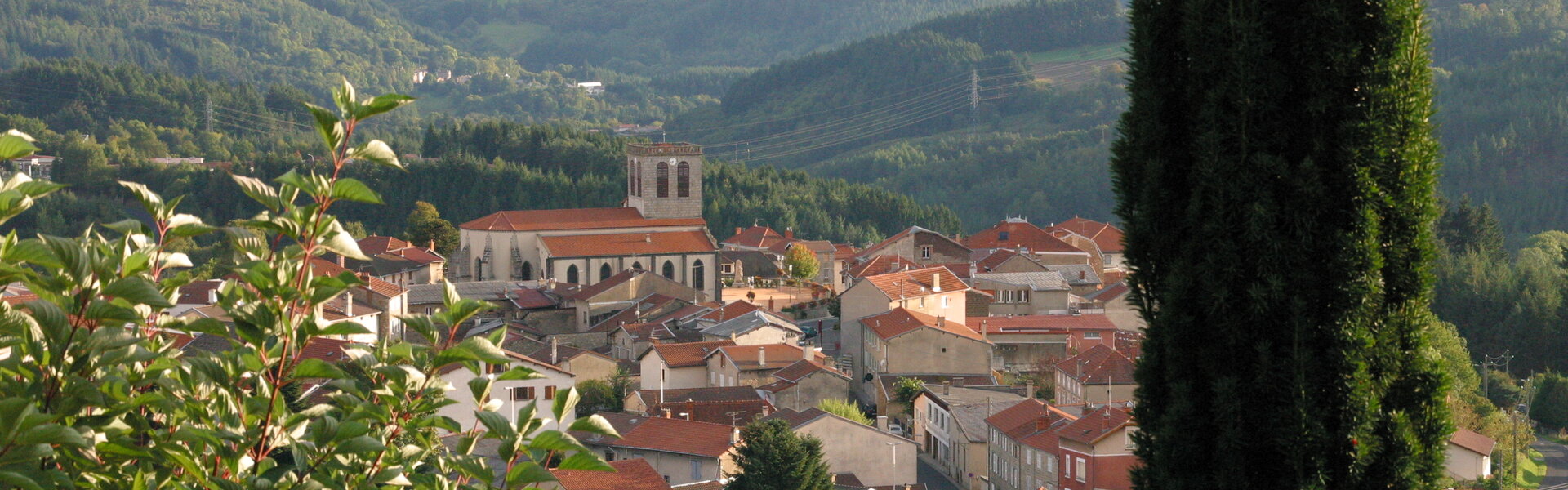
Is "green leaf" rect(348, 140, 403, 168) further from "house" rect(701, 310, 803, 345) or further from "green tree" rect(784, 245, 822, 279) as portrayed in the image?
"green tree" rect(784, 245, 822, 279)

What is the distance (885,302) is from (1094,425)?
1801 centimetres

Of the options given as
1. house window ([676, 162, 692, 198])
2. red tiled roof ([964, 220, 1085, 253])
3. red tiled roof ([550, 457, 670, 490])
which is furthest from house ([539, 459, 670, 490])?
red tiled roof ([964, 220, 1085, 253])

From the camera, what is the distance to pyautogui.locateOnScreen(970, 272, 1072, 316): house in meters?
56.1

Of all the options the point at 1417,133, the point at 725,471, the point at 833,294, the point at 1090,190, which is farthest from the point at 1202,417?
the point at 1090,190

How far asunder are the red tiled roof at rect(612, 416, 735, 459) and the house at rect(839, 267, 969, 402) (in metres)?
11.2

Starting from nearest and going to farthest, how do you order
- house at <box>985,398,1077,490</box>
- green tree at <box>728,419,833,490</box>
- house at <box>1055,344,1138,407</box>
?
green tree at <box>728,419,833,490</box> < house at <box>985,398,1077,490</box> < house at <box>1055,344,1138,407</box>

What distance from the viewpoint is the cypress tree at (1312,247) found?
6.73 meters

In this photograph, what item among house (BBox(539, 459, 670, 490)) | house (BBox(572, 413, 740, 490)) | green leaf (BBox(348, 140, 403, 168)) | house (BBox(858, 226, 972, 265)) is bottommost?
house (BBox(858, 226, 972, 265))

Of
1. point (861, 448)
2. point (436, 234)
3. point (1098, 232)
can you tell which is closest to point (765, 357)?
point (861, 448)

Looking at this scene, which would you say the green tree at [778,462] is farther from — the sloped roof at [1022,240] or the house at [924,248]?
the house at [924,248]

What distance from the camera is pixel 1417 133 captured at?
6.78 m

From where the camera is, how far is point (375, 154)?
5.13 metres

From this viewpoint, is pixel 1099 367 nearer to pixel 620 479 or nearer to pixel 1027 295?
pixel 1027 295

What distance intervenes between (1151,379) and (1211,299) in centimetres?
58
